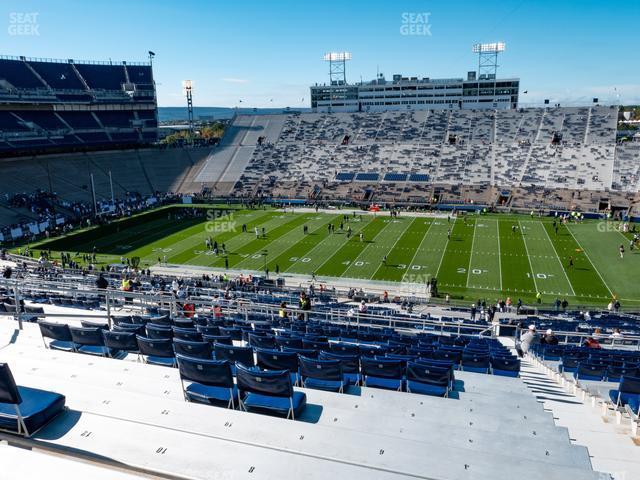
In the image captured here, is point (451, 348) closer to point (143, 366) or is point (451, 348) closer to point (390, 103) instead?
point (143, 366)

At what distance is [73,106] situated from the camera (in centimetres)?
6700

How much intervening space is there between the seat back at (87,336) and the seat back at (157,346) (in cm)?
82

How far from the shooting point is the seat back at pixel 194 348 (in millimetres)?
7352

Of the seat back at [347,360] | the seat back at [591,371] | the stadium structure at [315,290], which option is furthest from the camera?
the seat back at [591,371]

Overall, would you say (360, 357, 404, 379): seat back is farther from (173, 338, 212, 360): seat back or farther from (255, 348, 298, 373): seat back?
(173, 338, 212, 360): seat back

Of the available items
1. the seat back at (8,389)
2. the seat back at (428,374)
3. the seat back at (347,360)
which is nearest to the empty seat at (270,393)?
the seat back at (347,360)

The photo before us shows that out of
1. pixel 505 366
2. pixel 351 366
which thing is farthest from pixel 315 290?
pixel 351 366

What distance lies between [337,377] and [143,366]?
2670 millimetres

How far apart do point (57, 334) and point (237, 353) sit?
3.02 metres

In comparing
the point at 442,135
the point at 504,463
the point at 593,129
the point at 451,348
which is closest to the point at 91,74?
the point at 442,135

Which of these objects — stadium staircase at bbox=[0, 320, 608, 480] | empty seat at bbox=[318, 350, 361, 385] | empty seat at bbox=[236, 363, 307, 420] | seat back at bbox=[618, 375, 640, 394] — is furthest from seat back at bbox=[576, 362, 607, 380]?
empty seat at bbox=[236, 363, 307, 420]

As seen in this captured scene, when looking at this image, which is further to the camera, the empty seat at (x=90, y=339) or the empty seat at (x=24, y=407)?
the empty seat at (x=90, y=339)

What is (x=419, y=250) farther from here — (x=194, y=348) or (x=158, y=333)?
(x=194, y=348)

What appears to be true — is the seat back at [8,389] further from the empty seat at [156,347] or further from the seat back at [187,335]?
the seat back at [187,335]
